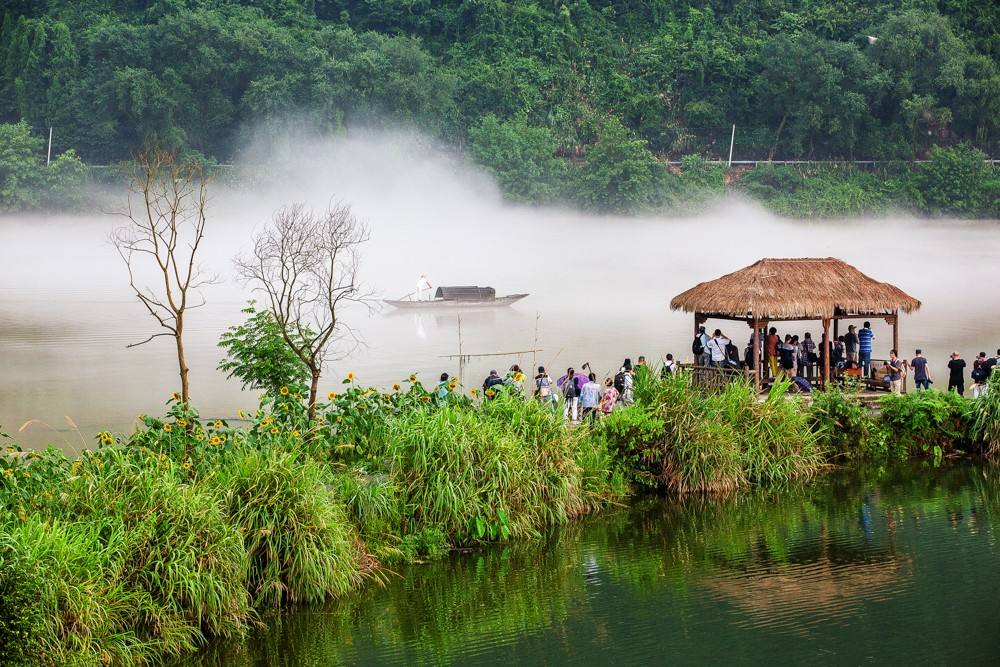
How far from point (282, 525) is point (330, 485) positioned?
1050 mm

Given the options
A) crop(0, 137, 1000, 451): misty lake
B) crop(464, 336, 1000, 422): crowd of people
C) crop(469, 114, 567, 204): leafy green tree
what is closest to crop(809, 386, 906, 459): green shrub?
crop(464, 336, 1000, 422): crowd of people

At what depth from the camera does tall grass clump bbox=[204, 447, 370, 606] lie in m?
10.6

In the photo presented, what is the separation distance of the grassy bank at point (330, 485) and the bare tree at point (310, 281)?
1.52 m

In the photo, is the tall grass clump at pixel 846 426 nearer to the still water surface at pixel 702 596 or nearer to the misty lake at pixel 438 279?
the still water surface at pixel 702 596

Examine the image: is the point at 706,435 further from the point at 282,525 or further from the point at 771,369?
the point at 282,525

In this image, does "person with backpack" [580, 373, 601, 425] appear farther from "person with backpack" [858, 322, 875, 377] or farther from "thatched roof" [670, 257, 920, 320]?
"person with backpack" [858, 322, 875, 377]

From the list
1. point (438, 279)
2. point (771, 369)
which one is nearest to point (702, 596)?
point (771, 369)

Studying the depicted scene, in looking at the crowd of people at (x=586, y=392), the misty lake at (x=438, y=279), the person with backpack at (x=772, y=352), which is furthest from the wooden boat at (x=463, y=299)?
the crowd of people at (x=586, y=392)

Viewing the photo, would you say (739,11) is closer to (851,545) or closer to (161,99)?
(161,99)

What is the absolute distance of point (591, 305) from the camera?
123 ft

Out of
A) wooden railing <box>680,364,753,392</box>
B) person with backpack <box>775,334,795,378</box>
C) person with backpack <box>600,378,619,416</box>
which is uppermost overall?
person with backpack <box>775,334,795,378</box>

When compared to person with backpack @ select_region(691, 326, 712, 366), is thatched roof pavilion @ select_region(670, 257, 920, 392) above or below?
above

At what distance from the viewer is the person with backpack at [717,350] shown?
17766 mm

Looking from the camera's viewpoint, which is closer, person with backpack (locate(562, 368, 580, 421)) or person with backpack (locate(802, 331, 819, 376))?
person with backpack (locate(562, 368, 580, 421))
